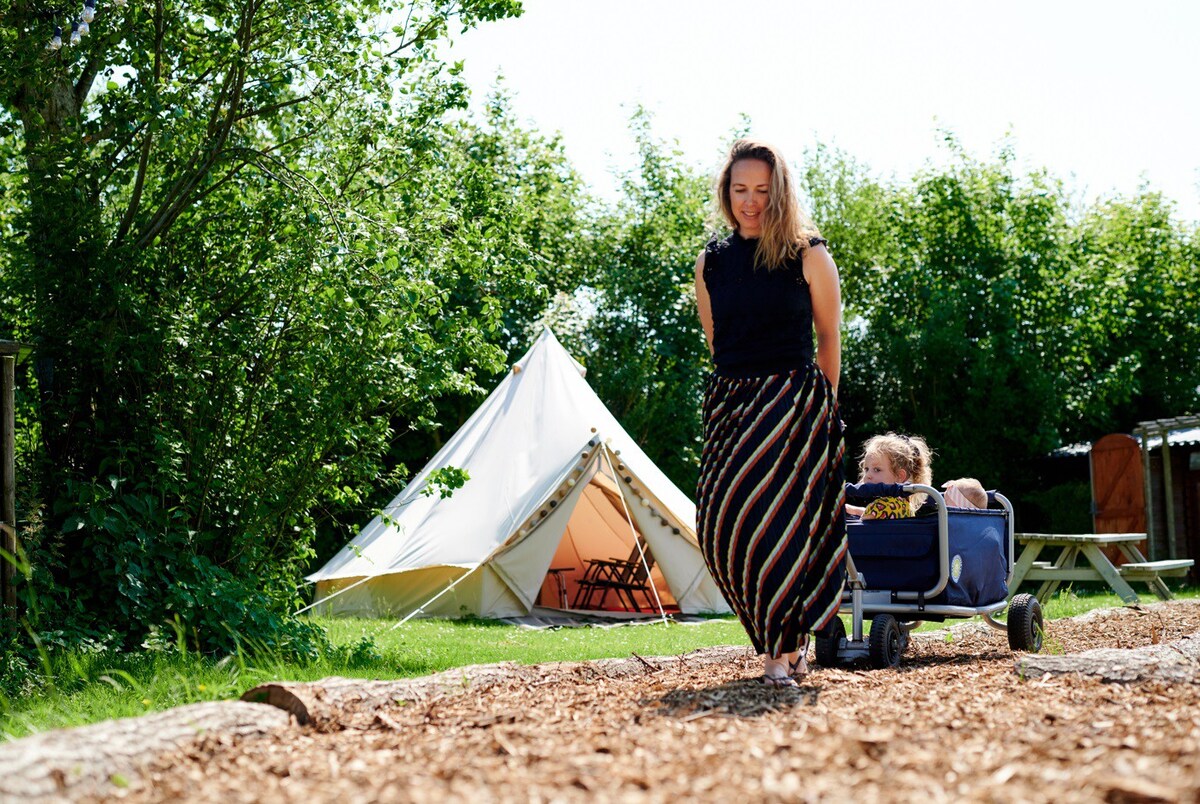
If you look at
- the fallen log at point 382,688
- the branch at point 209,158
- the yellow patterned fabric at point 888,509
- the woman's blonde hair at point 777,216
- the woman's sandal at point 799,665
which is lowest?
the fallen log at point 382,688

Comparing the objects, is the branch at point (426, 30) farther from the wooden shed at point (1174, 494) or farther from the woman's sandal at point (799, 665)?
the wooden shed at point (1174, 494)

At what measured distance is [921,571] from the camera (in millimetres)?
4738

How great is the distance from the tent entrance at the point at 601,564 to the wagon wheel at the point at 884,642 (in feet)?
17.2

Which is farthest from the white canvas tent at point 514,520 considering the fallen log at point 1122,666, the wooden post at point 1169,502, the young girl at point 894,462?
the wooden post at point 1169,502

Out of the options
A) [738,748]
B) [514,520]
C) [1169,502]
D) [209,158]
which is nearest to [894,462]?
[738,748]

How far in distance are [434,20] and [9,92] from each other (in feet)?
7.14

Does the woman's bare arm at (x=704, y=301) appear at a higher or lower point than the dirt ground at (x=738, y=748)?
higher

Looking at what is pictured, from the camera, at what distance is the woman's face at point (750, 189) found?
12.1 ft

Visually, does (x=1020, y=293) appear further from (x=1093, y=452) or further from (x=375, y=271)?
(x=375, y=271)

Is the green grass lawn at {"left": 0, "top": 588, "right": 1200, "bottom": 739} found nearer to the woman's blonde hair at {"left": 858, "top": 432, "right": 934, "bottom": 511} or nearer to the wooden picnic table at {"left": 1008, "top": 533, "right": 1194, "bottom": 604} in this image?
the wooden picnic table at {"left": 1008, "top": 533, "right": 1194, "bottom": 604}

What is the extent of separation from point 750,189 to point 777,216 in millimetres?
125

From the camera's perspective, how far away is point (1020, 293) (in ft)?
52.2

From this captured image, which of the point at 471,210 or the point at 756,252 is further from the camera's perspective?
the point at 471,210

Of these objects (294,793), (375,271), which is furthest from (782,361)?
(375,271)
